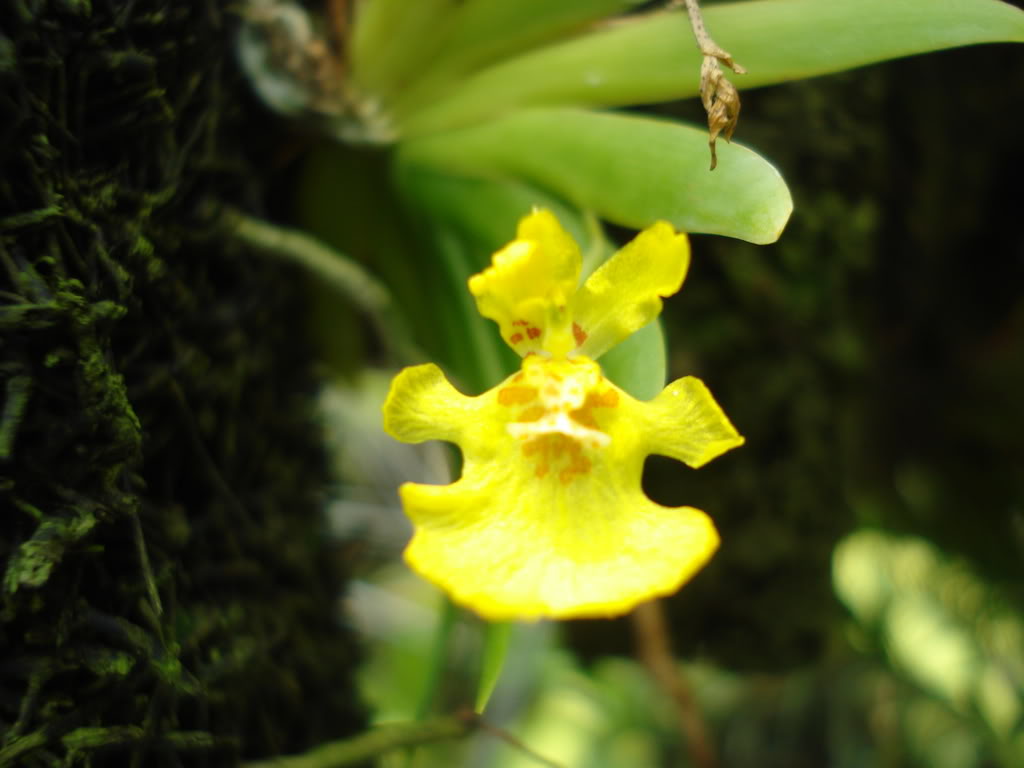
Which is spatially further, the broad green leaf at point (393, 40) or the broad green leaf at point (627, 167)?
the broad green leaf at point (393, 40)

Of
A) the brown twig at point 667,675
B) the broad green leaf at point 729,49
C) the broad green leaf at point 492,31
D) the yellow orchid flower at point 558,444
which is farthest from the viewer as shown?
the brown twig at point 667,675

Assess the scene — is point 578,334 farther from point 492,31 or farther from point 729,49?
point 492,31

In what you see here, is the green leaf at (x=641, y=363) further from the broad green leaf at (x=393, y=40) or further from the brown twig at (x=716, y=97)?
the broad green leaf at (x=393, y=40)

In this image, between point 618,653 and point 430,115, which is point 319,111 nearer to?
point 430,115

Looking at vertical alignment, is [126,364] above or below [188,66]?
below

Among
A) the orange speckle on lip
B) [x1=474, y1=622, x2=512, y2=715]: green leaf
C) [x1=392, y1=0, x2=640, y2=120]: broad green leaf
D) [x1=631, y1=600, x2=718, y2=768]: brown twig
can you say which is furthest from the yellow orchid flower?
[x1=631, y1=600, x2=718, y2=768]: brown twig

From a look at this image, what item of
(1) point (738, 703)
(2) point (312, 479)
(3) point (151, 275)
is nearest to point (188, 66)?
(3) point (151, 275)

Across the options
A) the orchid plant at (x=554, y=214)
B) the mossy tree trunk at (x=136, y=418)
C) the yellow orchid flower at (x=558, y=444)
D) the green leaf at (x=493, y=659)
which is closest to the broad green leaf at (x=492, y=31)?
the orchid plant at (x=554, y=214)
